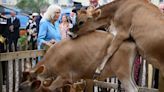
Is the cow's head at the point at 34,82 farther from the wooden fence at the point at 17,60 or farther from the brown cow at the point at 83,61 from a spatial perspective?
the wooden fence at the point at 17,60

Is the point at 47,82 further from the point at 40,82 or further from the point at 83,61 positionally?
the point at 83,61

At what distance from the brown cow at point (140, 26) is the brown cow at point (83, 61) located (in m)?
0.12

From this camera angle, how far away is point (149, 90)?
452cm

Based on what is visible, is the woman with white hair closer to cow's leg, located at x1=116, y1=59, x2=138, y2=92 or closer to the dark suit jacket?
cow's leg, located at x1=116, y1=59, x2=138, y2=92

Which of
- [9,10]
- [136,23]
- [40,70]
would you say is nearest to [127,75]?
[136,23]

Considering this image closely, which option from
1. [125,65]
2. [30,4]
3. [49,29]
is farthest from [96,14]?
[30,4]

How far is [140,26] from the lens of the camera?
3539 mm

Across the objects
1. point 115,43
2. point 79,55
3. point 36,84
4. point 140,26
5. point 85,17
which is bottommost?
point 36,84

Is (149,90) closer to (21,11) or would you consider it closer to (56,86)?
(56,86)

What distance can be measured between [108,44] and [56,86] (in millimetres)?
727

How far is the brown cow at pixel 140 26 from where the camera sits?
3492 millimetres

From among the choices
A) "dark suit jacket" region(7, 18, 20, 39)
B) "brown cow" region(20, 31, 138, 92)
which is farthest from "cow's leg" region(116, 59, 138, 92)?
"dark suit jacket" region(7, 18, 20, 39)

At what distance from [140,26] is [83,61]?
2.38ft

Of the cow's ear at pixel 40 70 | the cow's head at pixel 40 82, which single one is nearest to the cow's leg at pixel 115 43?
the cow's head at pixel 40 82
